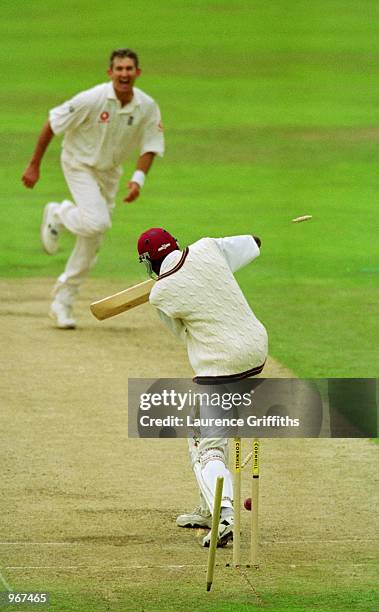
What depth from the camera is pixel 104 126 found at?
34.8 ft

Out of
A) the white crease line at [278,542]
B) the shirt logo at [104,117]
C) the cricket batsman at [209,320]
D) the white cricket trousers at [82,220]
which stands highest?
the shirt logo at [104,117]

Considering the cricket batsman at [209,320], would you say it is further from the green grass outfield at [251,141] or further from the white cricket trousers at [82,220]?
the white cricket trousers at [82,220]

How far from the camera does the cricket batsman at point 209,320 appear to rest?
20.1ft

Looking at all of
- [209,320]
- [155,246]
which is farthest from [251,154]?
[209,320]

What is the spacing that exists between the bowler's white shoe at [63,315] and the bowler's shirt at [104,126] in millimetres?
960

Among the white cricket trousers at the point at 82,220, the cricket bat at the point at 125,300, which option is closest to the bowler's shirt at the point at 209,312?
the cricket bat at the point at 125,300

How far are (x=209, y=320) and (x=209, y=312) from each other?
0.03 metres

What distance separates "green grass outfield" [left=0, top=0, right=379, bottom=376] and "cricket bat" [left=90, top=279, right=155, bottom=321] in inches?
122

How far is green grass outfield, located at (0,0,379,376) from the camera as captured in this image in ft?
40.7

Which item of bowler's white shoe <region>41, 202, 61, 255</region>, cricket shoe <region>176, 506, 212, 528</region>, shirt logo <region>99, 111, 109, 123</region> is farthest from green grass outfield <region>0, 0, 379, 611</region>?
shirt logo <region>99, 111, 109, 123</region>

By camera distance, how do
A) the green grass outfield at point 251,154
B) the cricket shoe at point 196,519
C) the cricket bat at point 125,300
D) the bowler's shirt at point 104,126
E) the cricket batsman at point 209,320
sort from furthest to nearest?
the green grass outfield at point 251,154 < the bowler's shirt at point 104,126 < the cricket shoe at point 196,519 < the cricket bat at point 125,300 < the cricket batsman at point 209,320

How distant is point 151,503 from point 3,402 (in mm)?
2033

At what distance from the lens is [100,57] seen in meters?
25.0

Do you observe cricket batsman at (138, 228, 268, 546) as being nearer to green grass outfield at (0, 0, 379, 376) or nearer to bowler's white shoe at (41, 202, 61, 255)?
green grass outfield at (0, 0, 379, 376)
